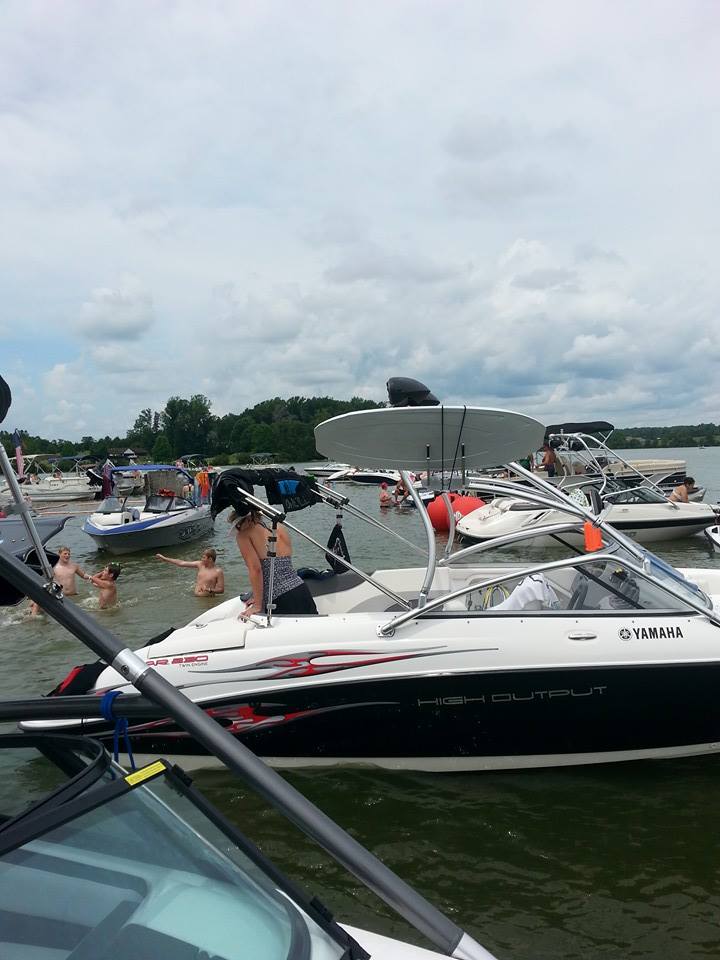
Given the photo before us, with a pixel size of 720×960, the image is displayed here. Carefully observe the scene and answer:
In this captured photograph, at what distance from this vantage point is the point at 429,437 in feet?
16.7

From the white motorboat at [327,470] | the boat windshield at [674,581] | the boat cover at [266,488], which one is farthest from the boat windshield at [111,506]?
the boat windshield at [674,581]

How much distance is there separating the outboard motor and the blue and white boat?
14.2 metres

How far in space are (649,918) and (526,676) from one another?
4.78 ft

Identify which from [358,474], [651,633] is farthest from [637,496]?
[651,633]

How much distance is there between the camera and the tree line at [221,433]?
96.8 metres

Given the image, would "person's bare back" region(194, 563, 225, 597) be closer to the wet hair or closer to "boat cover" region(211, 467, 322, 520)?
the wet hair

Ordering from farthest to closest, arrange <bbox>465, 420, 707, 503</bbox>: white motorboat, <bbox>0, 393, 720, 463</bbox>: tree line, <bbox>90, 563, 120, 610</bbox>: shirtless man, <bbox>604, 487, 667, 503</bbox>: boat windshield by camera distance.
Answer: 1. <bbox>0, 393, 720, 463</bbox>: tree line
2. <bbox>465, 420, 707, 503</bbox>: white motorboat
3. <bbox>604, 487, 667, 503</bbox>: boat windshield
4. <bbox>90, 563, 120, 610</bbox>: shirtless man

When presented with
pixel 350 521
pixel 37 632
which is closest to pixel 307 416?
pixel 350 521

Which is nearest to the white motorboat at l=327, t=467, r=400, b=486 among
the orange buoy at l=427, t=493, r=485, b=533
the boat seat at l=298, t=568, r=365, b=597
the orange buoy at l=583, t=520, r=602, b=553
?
the boat seat at l=298, t=568, r=365, b=597

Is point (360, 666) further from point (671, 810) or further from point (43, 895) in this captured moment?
point (43, 895)

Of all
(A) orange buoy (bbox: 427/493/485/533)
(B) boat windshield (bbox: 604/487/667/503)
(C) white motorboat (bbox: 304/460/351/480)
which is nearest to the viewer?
(C) white motorboat (bbox: 304/460/351/480)

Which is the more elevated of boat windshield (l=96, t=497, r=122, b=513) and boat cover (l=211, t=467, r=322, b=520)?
boat cover (l=211, t=467, r=322, b=520)

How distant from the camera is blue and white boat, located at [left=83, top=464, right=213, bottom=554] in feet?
60.6

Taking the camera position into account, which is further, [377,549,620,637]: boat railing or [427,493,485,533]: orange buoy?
[427,493,485,533]: orange buoy
